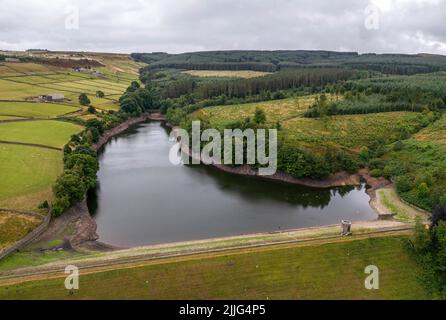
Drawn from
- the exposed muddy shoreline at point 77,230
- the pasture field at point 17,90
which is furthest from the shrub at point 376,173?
the pasture field at point 17,90

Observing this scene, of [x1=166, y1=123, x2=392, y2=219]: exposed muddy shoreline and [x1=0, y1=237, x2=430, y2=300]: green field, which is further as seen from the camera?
[x1=166, y1=123, x2=392, y2=219]: exposed muddy shoreline

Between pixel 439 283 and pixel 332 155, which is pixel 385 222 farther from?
pixel 332 155

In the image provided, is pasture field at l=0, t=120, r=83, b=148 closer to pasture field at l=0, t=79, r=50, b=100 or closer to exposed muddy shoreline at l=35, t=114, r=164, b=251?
exposed muddy shoreline at l=35, t=114, r=164, b=251

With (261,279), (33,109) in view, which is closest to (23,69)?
(33,109)

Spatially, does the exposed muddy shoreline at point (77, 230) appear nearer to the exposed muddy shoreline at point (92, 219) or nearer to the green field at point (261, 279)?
the exposed muddy shoreline at point (92, 219)

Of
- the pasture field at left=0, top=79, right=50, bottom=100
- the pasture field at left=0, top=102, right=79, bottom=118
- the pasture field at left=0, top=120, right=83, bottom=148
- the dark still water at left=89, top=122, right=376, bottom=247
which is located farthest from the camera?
the pasture field at left=0, top=79, right=50, bottom=100

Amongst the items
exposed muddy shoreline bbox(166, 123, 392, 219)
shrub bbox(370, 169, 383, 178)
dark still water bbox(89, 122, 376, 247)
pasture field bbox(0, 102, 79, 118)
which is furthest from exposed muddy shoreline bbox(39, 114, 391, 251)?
pasture field bbox(0, 102, 79, 118)
